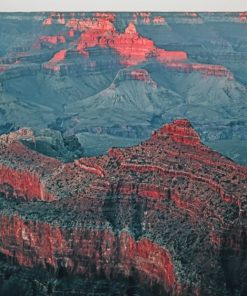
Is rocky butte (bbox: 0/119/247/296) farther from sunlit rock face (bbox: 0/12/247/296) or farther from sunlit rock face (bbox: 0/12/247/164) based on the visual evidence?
sunlit rock face (bbox: 0/12/247/164)

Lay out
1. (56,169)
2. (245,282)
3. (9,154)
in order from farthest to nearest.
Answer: (9,154) < (56,169) < (245,282)

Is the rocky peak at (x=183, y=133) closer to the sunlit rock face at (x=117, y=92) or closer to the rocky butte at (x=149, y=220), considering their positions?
the rocky butte at (x=149, y=220)

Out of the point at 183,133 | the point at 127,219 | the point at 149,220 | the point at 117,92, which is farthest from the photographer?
the point at 117,92

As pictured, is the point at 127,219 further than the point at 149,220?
Yes

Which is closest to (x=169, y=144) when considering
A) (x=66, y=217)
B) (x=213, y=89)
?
(x=66, y=217)

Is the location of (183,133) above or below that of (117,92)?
above

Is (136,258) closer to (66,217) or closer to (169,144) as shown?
(66,217)

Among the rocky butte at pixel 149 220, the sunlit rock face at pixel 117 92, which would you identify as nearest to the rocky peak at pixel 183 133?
the rocky butte at pixel 149 220

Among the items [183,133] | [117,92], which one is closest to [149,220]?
[183,133]

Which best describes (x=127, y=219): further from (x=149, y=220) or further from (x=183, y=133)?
(x=183, y=133)
